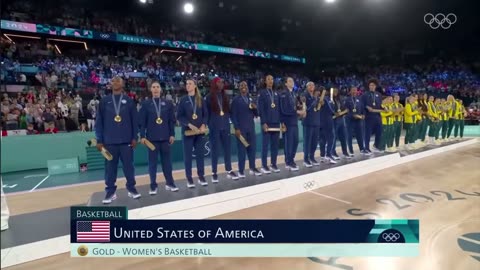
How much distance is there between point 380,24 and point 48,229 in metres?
9.98

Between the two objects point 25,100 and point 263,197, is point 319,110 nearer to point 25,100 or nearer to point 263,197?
point 263,197

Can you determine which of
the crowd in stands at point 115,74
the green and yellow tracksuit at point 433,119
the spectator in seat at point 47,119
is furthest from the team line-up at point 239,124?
the spectator in seat at point 47,119

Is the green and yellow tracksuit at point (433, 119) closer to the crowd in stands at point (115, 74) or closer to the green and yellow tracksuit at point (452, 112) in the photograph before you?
the green and yellow tracksuit at point (452, 112)

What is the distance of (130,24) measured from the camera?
47.7 feet

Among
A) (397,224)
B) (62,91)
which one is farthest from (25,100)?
(397,224)

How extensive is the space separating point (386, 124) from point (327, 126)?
2112 mm

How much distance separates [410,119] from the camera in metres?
7.48

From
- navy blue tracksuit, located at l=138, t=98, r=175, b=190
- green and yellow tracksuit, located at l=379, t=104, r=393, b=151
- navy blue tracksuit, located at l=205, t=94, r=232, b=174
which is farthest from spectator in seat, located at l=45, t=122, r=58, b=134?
green and yellow tracksuit, located at l=379, t=104, r=393, b=151

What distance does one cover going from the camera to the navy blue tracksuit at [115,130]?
3.23 m

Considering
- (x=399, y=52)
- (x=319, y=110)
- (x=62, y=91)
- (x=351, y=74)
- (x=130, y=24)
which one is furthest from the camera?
(x=130, y=24)

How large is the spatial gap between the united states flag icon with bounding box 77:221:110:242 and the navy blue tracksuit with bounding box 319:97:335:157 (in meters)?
4.28

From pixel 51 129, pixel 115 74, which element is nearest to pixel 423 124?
pixel 51 129

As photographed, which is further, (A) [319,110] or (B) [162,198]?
(A) [319,110]

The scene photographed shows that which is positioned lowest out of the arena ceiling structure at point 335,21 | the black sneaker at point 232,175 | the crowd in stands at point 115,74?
the black sneaker at point 232,175
